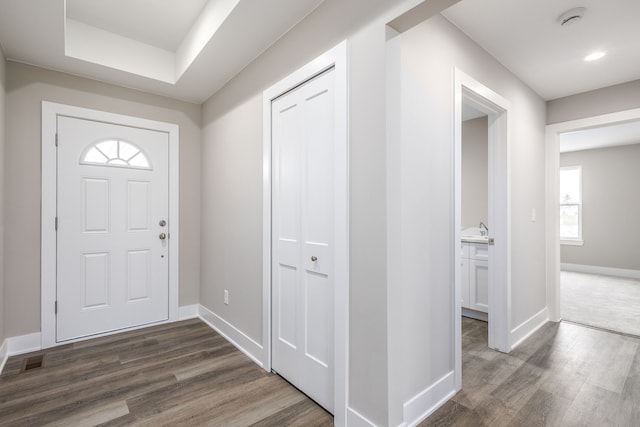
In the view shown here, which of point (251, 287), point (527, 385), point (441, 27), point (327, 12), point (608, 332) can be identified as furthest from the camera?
point (608, 332)

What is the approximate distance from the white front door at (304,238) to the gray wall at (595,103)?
2.93m

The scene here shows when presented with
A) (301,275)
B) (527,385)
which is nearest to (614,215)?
(527,385)

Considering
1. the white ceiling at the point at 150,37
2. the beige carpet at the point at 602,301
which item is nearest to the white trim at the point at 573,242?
the beige carpet at the point at 602,301

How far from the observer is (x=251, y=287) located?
2.56 metres

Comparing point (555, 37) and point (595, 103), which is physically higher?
point (555, 37)

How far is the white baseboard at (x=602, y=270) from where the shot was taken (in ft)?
18.7

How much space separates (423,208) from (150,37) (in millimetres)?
2763

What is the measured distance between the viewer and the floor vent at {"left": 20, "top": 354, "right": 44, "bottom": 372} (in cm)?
234

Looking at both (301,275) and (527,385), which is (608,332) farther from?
(301,275)

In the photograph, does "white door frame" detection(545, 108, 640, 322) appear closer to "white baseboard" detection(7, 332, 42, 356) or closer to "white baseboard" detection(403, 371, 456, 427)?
"white baseboard" detection(403, 371, 456, 427)

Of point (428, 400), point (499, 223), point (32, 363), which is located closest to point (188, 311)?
point (32, 363)

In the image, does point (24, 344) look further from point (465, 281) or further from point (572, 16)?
point (572, 16)

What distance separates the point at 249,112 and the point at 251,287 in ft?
4.76

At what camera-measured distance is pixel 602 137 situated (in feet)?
17.1
